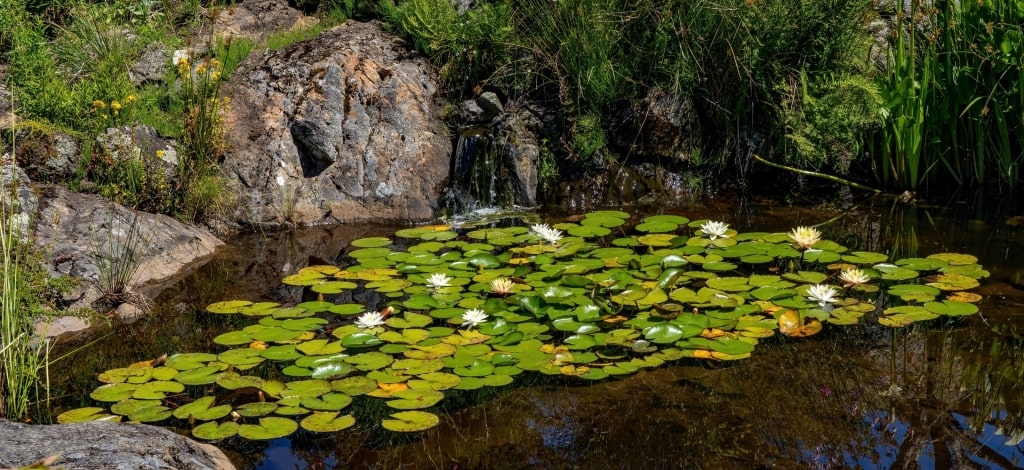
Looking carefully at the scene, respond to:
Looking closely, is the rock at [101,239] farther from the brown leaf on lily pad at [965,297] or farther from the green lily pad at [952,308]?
the brown leaf on lily pad at [965,297]

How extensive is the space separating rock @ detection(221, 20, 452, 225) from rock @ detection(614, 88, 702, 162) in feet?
4.08

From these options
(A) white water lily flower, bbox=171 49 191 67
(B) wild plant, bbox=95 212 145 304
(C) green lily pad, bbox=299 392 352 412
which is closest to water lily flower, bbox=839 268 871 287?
(C) green lily pad, bbox=299 392 352 412

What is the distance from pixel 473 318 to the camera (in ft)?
12.2

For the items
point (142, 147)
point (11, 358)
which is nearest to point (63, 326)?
point (11, 358)

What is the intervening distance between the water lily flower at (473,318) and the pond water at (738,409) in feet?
1.19

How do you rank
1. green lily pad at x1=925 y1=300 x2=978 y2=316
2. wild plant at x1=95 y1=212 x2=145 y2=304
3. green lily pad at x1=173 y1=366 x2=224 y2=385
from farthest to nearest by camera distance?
1. wild plant at x1=95 y1=212 x2=145 y2=304
2. green lily pad at x1=925 y1=300 x2=978 y2=316
3. green lily pad at x1=173 y1=366 x2=224 y2=385

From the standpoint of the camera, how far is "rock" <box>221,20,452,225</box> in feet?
19.0

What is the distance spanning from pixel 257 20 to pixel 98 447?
5.47 metres

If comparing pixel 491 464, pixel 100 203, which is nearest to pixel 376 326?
pixel 491 464

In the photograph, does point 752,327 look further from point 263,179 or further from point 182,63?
point 182,63

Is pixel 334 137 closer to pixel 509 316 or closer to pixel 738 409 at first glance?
pixel 509 316

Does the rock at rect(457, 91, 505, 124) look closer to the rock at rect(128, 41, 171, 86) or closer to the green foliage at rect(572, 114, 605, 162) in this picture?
the green foliage at rect(572, 114, 605, 162)

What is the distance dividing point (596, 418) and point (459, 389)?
0.53 m

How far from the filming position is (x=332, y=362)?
344cm
